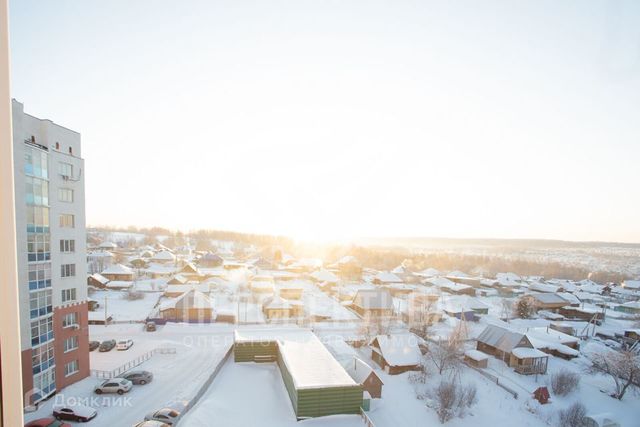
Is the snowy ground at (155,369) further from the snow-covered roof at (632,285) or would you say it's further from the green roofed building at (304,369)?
the snow-covered roof at (632,285)

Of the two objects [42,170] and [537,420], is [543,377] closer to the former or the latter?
[537,420]

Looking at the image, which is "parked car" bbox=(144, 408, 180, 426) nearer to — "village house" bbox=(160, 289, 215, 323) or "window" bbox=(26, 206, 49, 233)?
"window" bbox=(26, 206, 49, 233)

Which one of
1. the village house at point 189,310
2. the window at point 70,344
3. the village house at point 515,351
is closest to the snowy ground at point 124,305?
the village house at point 189,310

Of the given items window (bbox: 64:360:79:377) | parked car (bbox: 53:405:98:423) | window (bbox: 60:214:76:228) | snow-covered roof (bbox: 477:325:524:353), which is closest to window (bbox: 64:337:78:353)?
window (bbox: 64:360:79:377)

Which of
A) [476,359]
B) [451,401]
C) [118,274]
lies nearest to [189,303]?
[118,274]

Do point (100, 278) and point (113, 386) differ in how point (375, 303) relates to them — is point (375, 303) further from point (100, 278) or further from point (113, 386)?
point (100, 278)

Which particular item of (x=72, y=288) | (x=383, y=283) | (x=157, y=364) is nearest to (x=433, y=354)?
(x=157, y=364)
